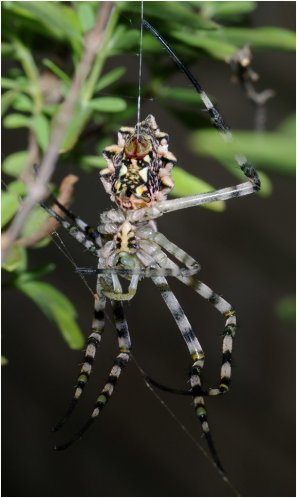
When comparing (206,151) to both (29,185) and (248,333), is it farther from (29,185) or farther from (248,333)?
(248,333)

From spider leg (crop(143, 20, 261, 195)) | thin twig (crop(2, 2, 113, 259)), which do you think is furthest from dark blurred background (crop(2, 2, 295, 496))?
thin twig (crop(2, 2, 113, 259))

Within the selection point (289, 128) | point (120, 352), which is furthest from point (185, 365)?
point (289, 128)

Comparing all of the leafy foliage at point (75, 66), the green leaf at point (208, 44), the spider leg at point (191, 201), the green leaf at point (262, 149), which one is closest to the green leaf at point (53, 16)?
the leafy foliage at point (75, 66)

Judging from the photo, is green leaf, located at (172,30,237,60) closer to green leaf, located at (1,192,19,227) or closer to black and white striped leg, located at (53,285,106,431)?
green leaf, located at (1,192,19,227)

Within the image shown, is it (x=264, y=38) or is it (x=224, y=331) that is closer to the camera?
(x=264, y=38)

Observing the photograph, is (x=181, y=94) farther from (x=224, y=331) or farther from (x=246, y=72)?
(x=224, y=331)

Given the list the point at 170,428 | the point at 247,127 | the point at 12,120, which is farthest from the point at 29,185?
the point at 170,428

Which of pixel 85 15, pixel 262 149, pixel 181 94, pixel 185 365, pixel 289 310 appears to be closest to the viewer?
pixel 262 149
